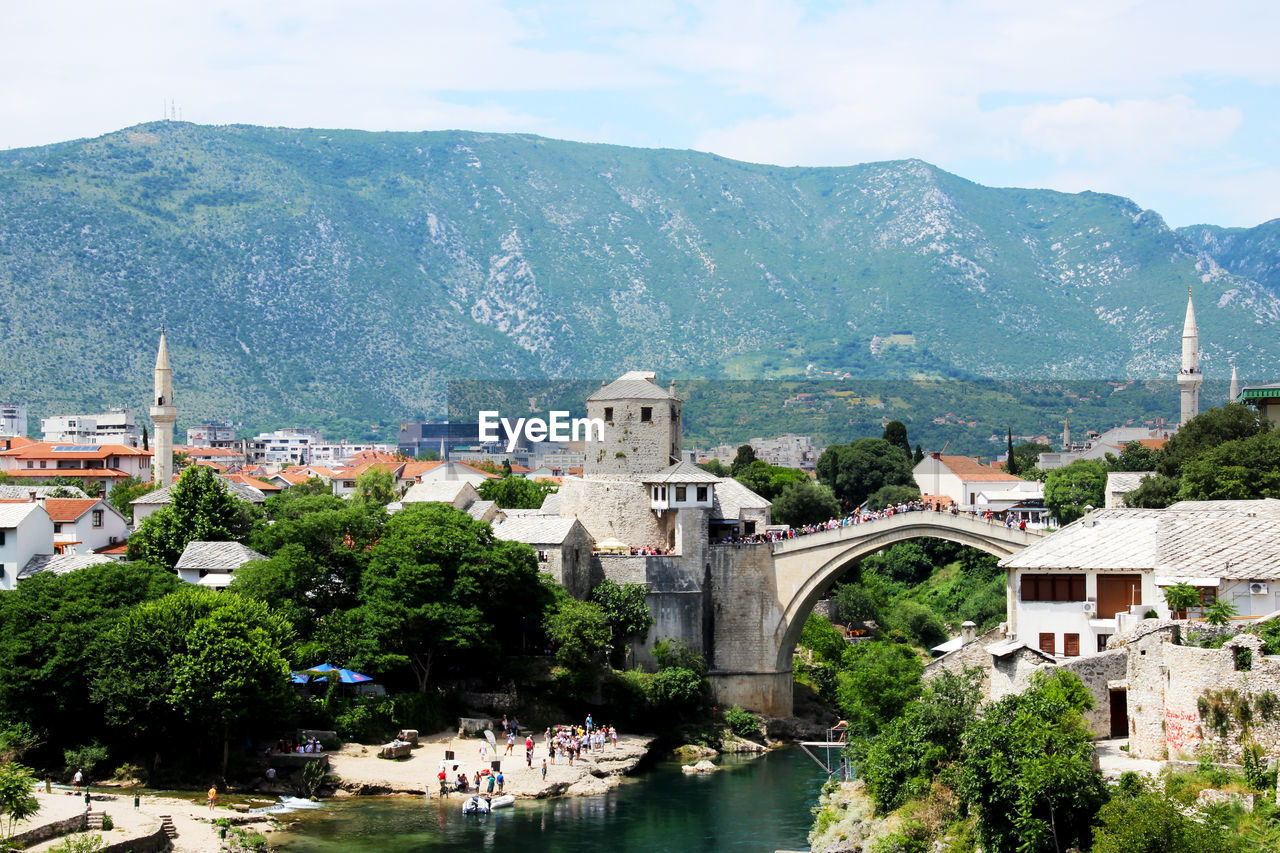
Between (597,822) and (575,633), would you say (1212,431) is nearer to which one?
(575,633)

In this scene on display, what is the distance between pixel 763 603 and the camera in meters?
65.1

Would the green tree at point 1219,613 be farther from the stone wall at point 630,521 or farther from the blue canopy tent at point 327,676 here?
the stone wall at point 630,521

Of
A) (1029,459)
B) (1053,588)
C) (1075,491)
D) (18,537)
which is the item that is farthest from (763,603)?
(1029,459)

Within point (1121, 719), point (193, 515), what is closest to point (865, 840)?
point (1121, 719)

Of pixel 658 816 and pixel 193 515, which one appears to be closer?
pixel 658 816

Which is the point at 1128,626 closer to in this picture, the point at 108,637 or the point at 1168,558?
the point at 1168,558

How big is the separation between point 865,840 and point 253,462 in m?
138

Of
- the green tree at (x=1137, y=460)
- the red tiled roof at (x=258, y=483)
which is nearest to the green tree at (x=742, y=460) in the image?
the green tree at (x=1137, y=460)

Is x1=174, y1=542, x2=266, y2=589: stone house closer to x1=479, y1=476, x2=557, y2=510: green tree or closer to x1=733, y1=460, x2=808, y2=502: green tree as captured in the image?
x1=479, y1=476, x2=557, y2=510: green tree

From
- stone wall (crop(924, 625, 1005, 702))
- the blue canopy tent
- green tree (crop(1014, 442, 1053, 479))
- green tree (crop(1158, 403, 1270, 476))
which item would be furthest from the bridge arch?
green tree (crop(1014, 442, 1053, 479))

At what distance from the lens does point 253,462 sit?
544 ft

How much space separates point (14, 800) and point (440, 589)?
2094 cm

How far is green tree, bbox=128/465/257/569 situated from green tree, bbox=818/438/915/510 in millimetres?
50148

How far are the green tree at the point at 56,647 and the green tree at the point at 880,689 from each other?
23692 mm
